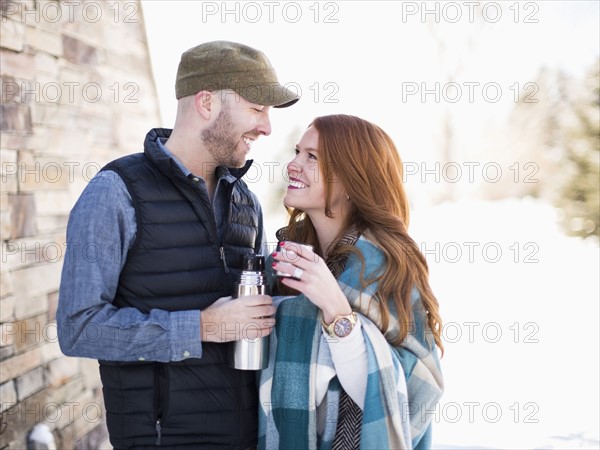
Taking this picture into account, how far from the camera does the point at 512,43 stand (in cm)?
734

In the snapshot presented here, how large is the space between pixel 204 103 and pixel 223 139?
0.12 meters

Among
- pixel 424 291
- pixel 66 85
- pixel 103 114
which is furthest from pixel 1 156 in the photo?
pixel 424 291

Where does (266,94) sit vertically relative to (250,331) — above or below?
above

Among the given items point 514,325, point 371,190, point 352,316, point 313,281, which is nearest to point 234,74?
point 371,190

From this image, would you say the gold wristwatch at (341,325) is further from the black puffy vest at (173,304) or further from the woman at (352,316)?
the black puffy vest at (173,304)

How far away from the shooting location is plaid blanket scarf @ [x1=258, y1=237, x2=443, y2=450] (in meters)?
1.54

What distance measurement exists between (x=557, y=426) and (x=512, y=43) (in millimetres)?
4884

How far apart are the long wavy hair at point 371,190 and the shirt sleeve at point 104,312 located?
0.55 m

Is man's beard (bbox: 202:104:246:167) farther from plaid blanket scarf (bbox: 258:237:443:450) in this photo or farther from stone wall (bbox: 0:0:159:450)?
stone wall (bbox: 0:0:159:450)

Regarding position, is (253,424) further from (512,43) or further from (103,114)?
(512,43)

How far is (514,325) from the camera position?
542 centimetres

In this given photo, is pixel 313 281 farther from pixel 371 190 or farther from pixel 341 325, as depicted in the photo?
pixel 371 190

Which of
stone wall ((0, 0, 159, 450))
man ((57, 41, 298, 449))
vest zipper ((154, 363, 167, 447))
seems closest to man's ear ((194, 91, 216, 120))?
man ((57, 41, 298, 449))

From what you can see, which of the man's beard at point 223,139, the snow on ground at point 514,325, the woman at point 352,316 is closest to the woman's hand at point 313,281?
the woman at point 352,316
